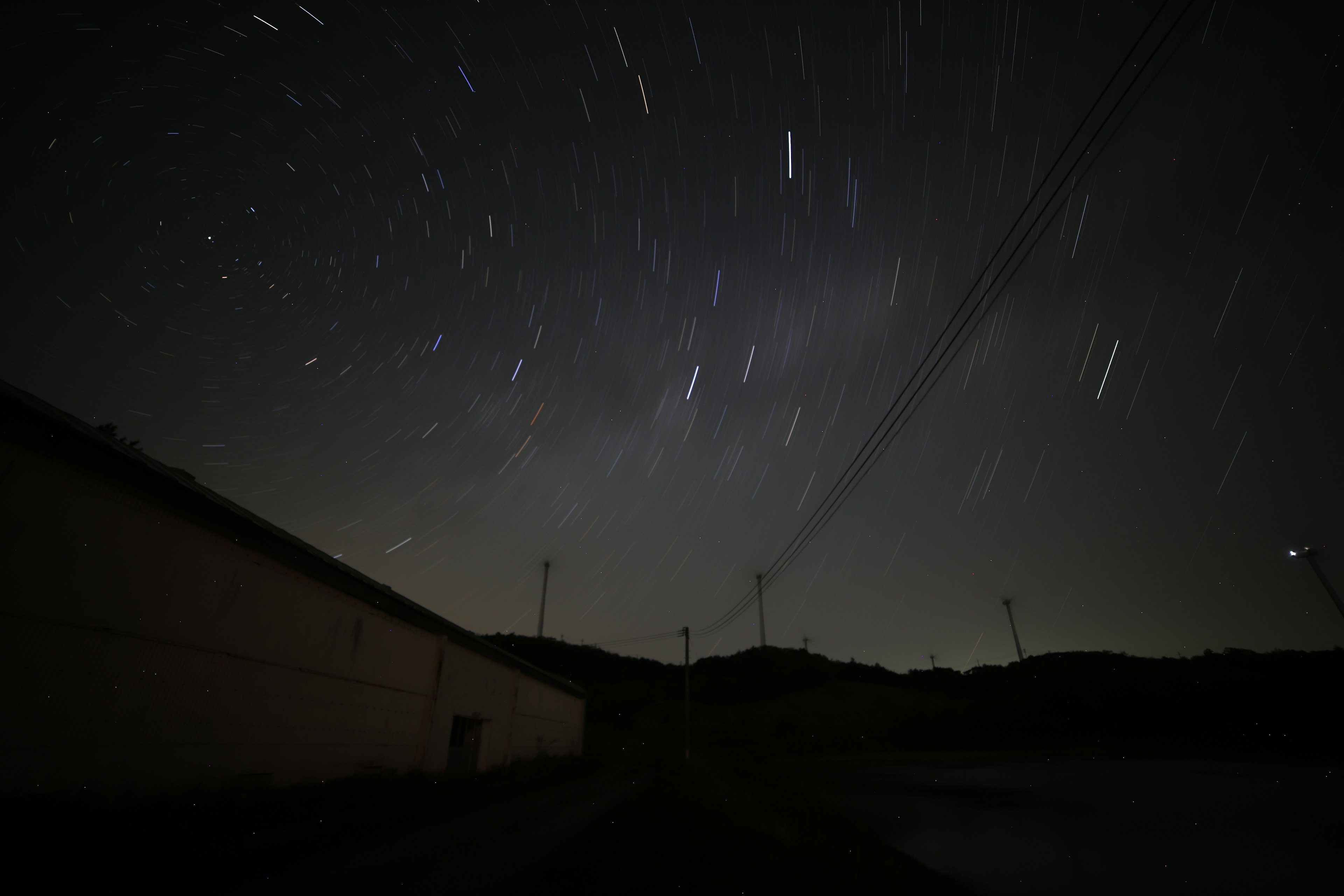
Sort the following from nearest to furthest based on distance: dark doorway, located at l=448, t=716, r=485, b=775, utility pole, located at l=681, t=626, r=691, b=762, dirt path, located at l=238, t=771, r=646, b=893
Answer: dirt path, located at l=238, t=771, r=646, b=893 → dark doorway, located at l=448, t=716, r=485, b=775 → utility pole, located at l=681, t=626, r=691, b=762

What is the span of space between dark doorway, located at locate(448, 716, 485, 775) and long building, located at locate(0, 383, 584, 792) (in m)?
3.14

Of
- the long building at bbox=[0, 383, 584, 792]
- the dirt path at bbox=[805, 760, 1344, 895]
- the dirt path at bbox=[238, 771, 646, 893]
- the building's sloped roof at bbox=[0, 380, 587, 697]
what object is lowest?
the dirt path at bbox=[805, 760, 1344, 895]

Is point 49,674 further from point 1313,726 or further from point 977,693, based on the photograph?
point 977,693

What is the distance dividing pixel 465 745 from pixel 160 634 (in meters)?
11.0

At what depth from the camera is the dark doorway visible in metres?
14.6

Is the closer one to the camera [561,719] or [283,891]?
[283,891]

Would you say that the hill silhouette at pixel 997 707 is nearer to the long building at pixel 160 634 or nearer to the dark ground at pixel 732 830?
the dark ground at pixel 732 830

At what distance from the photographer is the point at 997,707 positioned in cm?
4359

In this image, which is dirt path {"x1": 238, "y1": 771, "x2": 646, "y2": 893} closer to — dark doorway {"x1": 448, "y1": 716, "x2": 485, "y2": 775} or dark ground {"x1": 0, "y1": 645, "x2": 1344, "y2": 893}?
dark ground {"x1": 0, "y1": 645, "x2": 1344, "y2": 893}

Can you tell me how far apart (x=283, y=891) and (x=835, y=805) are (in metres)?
11.1

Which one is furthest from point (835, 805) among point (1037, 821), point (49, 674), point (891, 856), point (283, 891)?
point (49, 674)

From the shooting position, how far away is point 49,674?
227 inches

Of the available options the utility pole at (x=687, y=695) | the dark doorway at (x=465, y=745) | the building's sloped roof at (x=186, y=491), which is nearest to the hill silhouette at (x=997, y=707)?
the utility pole at (x=687, y=695)

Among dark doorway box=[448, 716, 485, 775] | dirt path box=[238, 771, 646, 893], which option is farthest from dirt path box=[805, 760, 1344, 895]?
dark doorway box=[448, 716, 485, 775]
